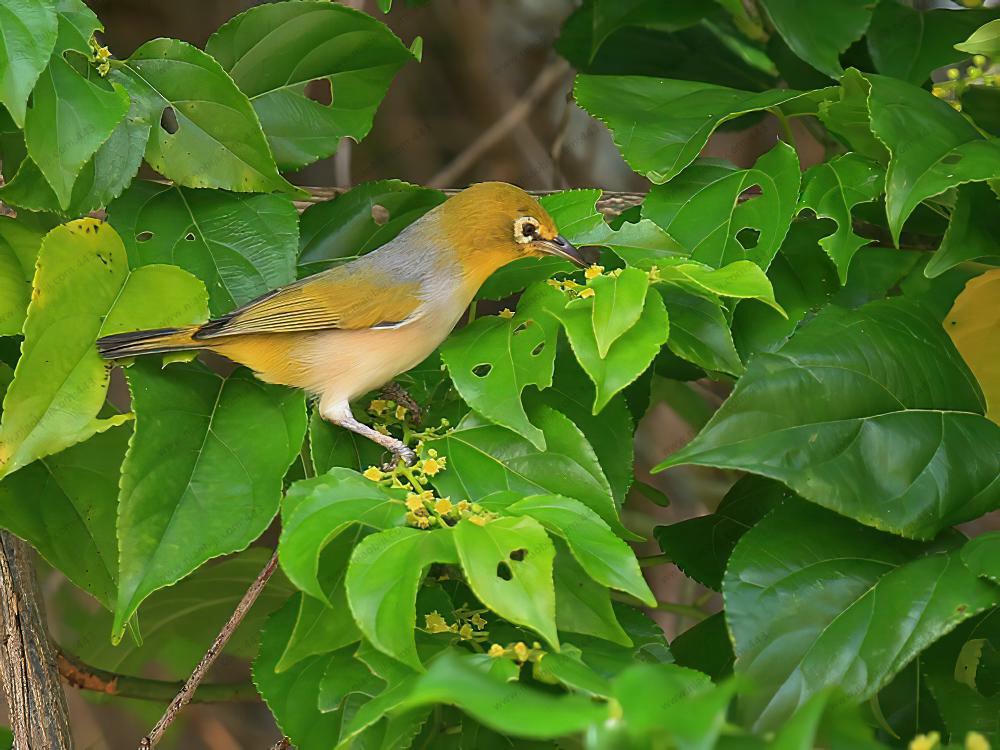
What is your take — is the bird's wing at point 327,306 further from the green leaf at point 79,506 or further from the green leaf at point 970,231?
the green leaf at point 970,231

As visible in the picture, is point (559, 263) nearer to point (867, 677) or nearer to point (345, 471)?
point (345, 471)

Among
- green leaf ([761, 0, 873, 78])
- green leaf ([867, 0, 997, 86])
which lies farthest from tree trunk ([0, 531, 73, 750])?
green leaf ([867, 0, 997, 86])

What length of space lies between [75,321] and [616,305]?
662 mm

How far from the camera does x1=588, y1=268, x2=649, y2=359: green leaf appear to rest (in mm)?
1208

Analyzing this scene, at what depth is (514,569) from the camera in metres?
1.05

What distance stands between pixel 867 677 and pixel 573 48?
1.58 metres

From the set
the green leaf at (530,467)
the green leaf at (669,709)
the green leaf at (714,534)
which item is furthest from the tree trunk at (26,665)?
the green leaf at (669,709)

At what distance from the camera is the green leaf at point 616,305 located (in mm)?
1208

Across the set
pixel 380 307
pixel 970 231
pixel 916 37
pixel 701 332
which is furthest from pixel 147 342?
pixel 916 37

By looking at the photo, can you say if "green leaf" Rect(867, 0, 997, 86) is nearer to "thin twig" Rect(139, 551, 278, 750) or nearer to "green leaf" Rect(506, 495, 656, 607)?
"green leaf" Rect(506, 495, 656, 607)

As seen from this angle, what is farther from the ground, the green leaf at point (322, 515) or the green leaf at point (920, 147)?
the green leaf at point (920, 147)

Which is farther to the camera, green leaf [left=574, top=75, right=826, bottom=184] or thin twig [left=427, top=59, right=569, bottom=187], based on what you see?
thin twig [left=427, top=59, right=569, bottom=187]

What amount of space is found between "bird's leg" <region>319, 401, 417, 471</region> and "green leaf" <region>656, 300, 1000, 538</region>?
15.3 inches

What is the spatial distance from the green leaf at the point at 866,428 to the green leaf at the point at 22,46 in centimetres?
82
